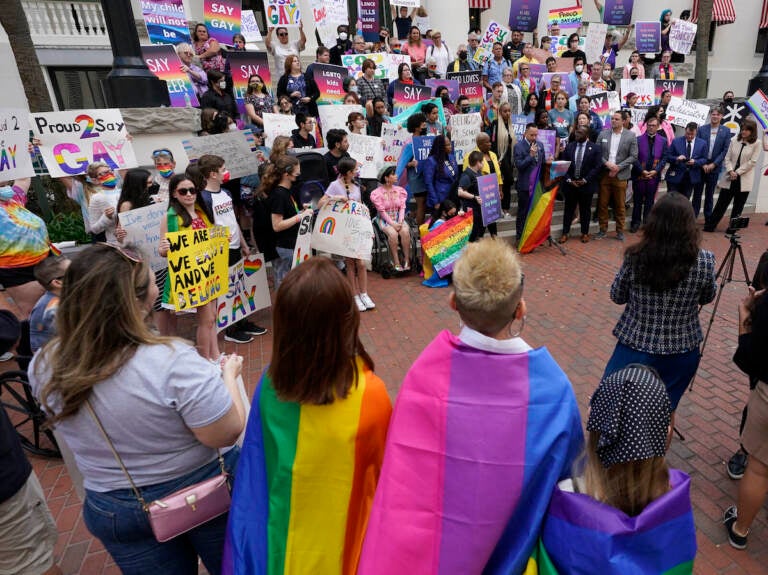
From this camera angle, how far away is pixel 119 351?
62.4 inches

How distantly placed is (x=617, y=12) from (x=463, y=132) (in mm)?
12220

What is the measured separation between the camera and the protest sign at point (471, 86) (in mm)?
10266

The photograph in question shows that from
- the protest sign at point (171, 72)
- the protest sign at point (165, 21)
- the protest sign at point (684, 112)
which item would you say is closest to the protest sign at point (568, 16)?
the protest sign at point (684, 112)

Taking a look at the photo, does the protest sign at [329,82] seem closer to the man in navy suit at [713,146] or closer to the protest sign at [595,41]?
the man in navy suit at [713,146]

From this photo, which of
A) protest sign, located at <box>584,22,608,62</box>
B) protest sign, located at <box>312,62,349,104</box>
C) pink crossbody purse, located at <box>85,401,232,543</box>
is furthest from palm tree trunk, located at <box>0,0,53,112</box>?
protest sign, located at <box>584,22,608,62</box>

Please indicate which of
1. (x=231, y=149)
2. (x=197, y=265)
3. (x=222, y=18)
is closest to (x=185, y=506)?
(x=197, y=265)

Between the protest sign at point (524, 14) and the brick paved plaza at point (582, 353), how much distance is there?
30.0 ft

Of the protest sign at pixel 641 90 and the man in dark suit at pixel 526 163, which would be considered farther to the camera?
the protest sign at pixel 641 90

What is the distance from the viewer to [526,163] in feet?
26.9

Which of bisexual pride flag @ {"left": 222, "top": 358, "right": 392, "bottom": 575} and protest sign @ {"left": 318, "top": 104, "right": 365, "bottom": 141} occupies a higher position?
protest sign @ {"left": 318, "top": 104, "right": 365, "bottom": 141}

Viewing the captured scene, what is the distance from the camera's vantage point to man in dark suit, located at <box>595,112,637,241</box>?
342 inches

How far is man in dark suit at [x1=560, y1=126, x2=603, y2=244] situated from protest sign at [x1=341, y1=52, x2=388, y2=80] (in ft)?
15.2

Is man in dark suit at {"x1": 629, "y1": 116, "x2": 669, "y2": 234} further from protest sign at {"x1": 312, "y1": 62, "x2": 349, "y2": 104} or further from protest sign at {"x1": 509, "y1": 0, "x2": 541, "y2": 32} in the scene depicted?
protest sign at {"x1": 509, "y1": 0, "x2": 541, "y2": 32}

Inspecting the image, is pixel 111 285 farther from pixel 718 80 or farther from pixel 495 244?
pixel 718 80
